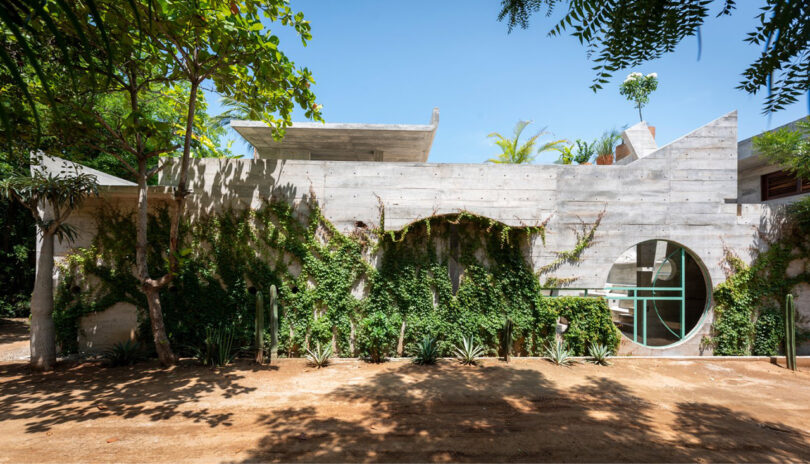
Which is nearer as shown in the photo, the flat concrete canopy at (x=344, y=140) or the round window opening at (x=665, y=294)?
the flat concrete canopy at (x=344, y=140)

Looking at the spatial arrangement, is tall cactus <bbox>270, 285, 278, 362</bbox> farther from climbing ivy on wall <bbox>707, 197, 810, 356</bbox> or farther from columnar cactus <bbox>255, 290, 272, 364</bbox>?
climbing ivy on wall <bbox>707, 197, 810, 356</bbox>

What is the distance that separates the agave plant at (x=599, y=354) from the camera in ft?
25.5

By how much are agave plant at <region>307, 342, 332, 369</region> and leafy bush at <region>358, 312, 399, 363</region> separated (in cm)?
73

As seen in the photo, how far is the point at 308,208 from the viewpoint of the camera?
8305 millimetres

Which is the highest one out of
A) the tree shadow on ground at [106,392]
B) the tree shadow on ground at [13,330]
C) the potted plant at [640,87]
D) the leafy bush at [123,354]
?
Answer: the potted plant at [640,87]

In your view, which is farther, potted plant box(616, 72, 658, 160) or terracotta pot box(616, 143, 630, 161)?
potted plant box(616, 72, 658, 160)

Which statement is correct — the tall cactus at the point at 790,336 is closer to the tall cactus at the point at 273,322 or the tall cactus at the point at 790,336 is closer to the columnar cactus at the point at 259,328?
the tall cactus at the point at 273,322

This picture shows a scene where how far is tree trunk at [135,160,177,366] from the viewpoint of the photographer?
276 inches

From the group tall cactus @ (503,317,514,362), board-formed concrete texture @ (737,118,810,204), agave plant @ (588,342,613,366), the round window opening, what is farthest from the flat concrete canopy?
board-formed concrete texture @ (737,118,810,204)

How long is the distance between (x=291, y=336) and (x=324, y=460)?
418 centimetres

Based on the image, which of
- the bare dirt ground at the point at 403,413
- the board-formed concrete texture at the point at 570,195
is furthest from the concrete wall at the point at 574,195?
the bare dirt ground at the point at 403,413

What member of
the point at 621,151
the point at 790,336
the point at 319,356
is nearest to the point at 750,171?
the point at 621,151

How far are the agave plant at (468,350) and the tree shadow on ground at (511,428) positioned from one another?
1234 millimetres

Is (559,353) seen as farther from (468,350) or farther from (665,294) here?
(665,294)
